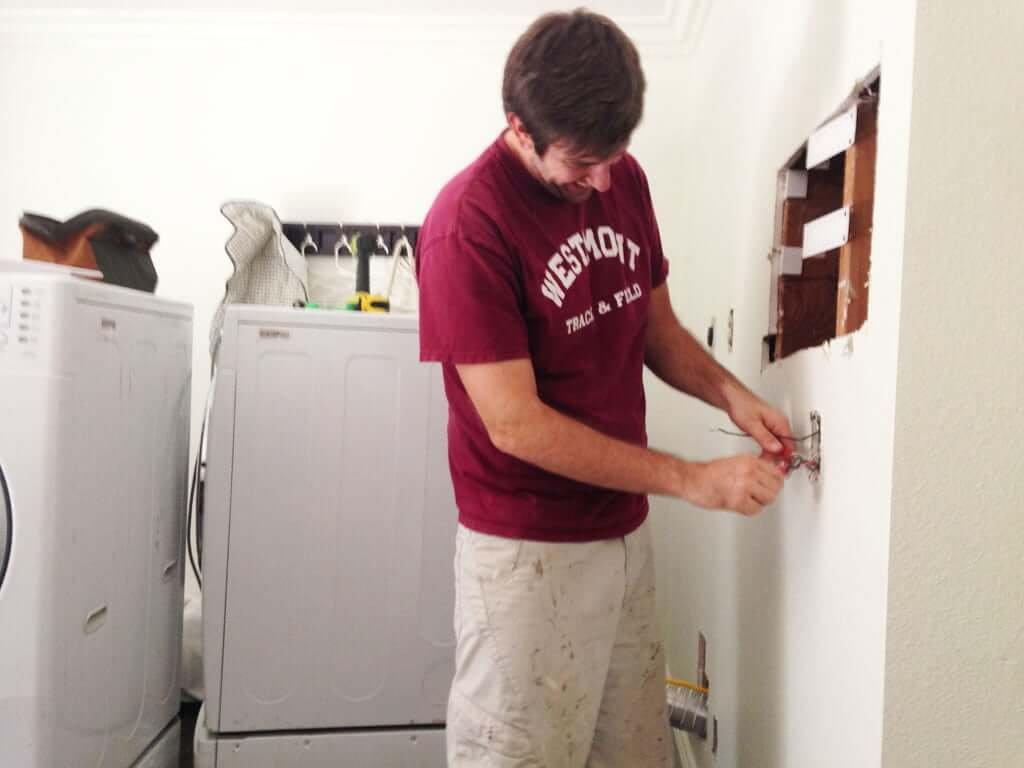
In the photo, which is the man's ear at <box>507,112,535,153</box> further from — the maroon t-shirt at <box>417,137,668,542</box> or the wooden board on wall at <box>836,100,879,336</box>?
the wooden board on wall at <box>836,100,879,336</box>

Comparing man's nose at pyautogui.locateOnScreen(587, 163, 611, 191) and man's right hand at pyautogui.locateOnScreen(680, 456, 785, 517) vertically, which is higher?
man's nose at pyautogui.locateOnScreen(587, 163, 611, 191)

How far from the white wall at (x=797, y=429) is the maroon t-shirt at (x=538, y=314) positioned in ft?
0.81

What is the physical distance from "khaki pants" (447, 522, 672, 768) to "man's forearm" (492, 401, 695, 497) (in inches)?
6.3

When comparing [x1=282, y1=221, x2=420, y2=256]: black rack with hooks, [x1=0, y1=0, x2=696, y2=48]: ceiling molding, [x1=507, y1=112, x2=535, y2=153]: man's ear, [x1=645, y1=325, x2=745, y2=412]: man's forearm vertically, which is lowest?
[x1=645, y1=325, x2=745, y2=412]: man's forearm

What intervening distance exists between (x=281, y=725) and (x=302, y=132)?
67.4 inches

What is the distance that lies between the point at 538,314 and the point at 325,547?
2.95ft

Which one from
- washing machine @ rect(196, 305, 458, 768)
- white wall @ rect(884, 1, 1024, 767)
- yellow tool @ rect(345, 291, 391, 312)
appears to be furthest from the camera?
yellow tool @ rect(345, 291, 391, 312)

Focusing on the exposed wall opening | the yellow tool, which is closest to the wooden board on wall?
the exposed wall opening

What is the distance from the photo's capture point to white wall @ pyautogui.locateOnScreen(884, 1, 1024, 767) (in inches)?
25.2

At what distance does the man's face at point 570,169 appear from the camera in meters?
0.86

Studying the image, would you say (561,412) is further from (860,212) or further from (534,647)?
(860,212)

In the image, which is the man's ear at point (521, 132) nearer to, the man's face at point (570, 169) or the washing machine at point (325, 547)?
the man's face at point (570, 169)

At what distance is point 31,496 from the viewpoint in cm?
119

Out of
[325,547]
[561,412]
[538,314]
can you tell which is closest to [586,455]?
[561,412]
